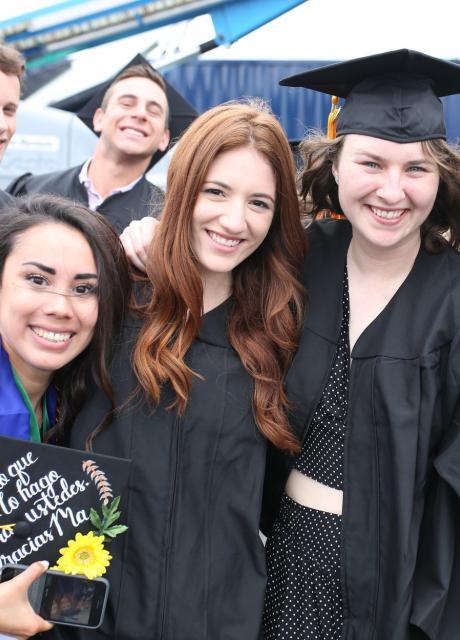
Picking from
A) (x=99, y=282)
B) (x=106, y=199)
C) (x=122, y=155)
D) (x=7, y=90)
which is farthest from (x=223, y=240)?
(x=122, y=155)

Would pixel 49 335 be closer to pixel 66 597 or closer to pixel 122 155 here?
pixel 66 597

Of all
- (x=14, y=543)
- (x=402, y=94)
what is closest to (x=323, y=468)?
(x=14, y=543)

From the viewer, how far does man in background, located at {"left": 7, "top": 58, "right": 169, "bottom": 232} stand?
487 cm

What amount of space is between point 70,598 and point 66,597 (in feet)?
0.04

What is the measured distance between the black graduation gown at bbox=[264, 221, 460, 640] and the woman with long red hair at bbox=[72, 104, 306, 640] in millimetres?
256

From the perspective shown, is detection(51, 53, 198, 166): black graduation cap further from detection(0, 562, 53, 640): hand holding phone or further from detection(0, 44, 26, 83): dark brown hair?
detection(0, 562, 53, 640): hand holding phone

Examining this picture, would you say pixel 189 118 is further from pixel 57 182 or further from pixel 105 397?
pixel 105 397

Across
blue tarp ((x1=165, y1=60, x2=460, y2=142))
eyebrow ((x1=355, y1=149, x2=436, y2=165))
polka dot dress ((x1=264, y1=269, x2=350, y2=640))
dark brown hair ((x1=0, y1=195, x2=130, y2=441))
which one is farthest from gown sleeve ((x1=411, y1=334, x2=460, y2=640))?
blue tarp ((x1=165, y1=60, x2=460, y2=142))

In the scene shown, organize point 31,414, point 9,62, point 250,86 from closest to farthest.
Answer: point 31,414 → point 9,62 → point 250,86

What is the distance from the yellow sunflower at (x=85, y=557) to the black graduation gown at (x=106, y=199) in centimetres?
268

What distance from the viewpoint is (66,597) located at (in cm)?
212

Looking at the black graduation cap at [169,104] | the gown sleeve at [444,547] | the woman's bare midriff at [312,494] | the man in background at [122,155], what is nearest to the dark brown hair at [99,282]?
the woman's bare midriff at [312,494]

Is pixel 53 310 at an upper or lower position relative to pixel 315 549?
upper

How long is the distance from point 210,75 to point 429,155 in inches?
410
